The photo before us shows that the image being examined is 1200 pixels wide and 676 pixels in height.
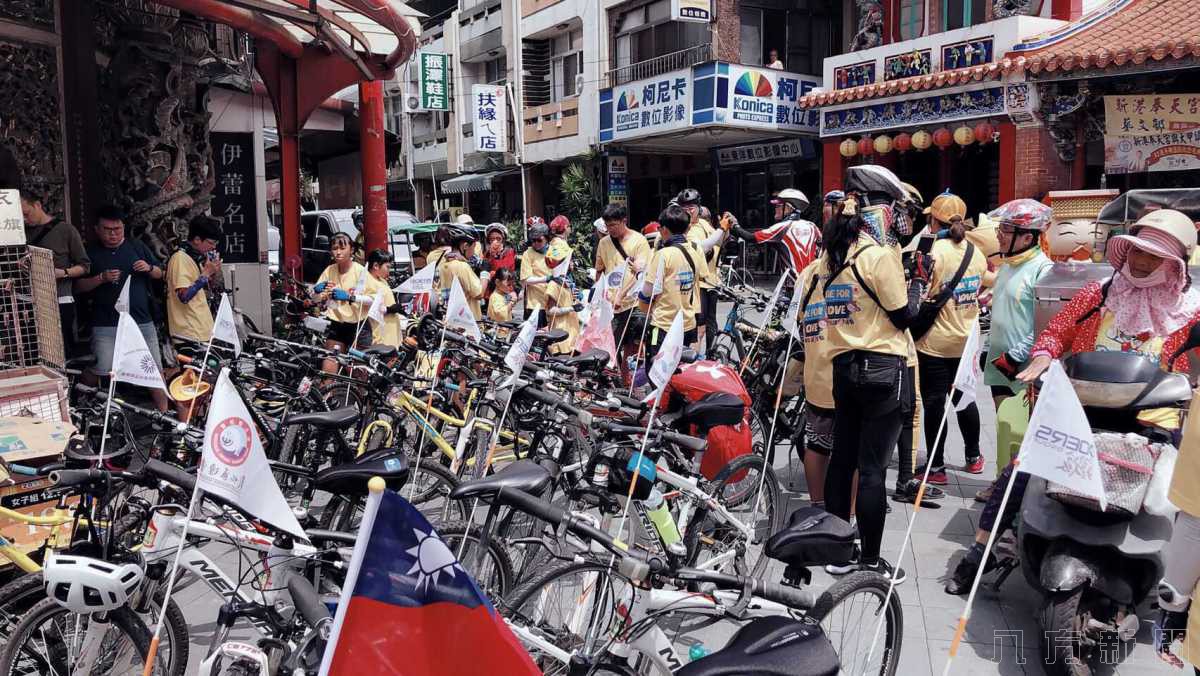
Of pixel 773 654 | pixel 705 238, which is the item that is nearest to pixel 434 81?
pixel 705 238

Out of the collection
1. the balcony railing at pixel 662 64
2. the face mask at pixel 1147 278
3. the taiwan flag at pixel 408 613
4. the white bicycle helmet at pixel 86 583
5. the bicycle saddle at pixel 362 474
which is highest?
the balcony railing at pixel 662 64

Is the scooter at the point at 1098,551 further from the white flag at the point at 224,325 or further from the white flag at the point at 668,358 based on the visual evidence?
the white flag at the point at 224,325

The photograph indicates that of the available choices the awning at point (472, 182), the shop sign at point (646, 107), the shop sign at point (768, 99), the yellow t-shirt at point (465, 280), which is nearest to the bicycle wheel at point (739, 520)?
the yellow t-shirt at point (465, 280)

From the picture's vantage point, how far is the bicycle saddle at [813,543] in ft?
9.17

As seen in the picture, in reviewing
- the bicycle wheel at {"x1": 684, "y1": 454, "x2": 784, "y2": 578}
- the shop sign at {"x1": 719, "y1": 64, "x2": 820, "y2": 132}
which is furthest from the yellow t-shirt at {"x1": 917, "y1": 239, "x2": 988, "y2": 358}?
the shop sign at {"x1": 719, "y1": 64, "x2": 820, "y2": 132}

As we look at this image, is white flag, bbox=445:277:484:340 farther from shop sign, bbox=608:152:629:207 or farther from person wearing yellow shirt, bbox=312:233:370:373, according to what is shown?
shop sign, bbox=608:152:629:207

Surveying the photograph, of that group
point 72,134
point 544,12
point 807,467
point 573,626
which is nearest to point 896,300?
point 807,467

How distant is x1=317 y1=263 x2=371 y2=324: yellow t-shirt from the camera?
24.4ft

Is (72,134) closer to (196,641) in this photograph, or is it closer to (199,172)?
(199,172)

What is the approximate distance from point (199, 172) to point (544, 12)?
17060 mm

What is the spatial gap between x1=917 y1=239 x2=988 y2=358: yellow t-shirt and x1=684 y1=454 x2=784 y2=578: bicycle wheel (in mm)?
1532

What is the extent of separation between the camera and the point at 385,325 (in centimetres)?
777

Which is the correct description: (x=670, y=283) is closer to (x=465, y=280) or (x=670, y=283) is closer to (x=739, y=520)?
(x=465, y=280)

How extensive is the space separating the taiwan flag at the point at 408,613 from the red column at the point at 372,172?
11470 mm
